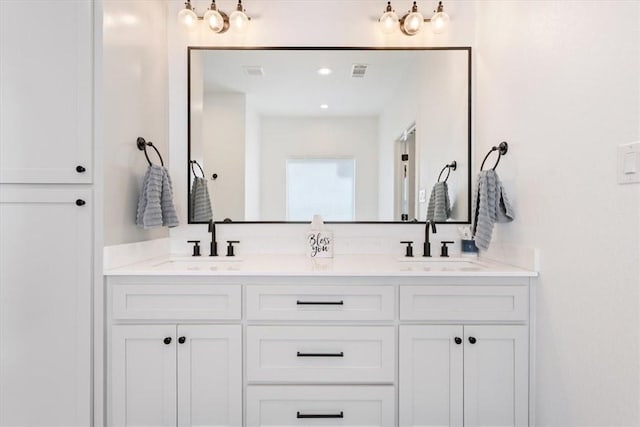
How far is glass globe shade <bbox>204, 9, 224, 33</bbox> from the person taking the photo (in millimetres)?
2033

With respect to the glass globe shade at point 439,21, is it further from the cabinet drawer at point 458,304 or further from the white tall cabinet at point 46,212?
the white tall cabinet at point 46,212

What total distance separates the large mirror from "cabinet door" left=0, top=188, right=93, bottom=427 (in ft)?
2.33

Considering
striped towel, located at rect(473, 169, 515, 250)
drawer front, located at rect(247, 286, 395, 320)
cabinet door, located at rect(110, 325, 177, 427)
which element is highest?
striped towel, located at rect(473, 169, 515, 250)

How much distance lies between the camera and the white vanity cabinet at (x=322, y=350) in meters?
→ 1.54

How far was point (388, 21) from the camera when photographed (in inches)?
80.8

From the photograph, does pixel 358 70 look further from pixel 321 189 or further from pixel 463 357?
pixel 463 357

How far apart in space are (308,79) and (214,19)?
608mm

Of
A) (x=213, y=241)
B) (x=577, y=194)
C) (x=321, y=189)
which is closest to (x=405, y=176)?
(x=321, y=189)

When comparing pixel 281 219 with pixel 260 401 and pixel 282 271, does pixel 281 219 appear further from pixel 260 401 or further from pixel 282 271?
pixel 260 401

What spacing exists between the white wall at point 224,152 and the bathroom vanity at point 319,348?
703 mm

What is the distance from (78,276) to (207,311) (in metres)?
0.56

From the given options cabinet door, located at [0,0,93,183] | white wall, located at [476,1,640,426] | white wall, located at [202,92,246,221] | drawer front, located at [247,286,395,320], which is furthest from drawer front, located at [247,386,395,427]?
cabinet door, located at [0,0,93,183]

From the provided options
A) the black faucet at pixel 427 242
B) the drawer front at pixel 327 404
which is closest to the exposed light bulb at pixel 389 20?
the black faucet at pixel 427 242

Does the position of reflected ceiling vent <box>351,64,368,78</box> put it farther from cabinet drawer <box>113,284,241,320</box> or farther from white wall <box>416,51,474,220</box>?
cabinet drawer <box>113,284,241,320</box>
